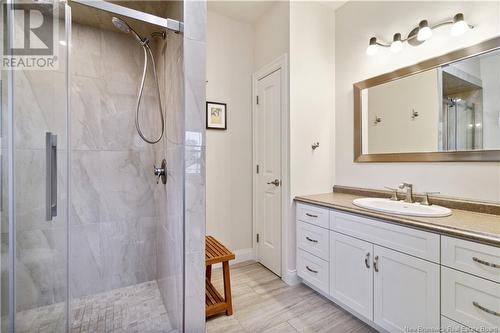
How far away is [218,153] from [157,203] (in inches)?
32.6

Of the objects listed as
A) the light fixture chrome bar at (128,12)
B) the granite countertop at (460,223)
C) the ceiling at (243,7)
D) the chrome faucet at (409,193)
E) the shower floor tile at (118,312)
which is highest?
the ceiling at (243,7)

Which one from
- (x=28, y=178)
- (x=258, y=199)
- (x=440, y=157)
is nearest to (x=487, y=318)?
(x=440, y=157)

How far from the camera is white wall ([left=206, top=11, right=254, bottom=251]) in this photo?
8.35 ft

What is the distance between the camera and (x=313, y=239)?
6.58 ft

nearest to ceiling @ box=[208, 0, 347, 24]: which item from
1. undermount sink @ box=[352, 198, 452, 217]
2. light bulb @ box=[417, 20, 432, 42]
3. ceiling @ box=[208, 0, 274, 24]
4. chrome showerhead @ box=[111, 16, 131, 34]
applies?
ceiling @ box=[208, 0, 274, 24]

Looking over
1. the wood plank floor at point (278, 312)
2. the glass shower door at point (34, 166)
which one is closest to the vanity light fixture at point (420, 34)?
the wood plank floor at point (278, 312)

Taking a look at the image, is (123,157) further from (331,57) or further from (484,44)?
(484,44)

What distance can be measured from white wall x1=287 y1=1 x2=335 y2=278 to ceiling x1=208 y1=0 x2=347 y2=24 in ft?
0.90

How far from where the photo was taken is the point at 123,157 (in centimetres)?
204

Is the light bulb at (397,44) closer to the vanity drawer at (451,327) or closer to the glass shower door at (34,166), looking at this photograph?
the vanity drawer at (451,327)

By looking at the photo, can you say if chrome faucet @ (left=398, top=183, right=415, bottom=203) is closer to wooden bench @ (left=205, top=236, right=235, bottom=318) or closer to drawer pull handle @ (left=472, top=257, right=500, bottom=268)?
drawer pull handle @ (left=472, top=257, right=500, bottom=268)

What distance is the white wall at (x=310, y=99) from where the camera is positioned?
7.34 feet

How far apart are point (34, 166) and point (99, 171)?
98 centimetres

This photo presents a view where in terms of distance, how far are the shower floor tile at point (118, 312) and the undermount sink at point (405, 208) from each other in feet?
5.28
